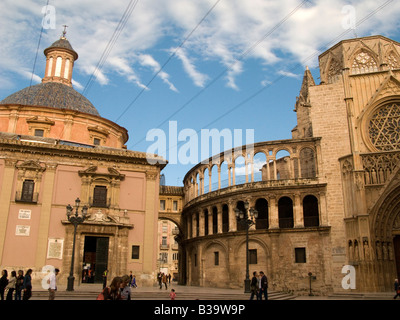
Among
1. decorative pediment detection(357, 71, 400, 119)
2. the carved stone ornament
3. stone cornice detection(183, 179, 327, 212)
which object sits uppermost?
decorative pediment detection(357, 71, 400, 119)

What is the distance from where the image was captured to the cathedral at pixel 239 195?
25.2m

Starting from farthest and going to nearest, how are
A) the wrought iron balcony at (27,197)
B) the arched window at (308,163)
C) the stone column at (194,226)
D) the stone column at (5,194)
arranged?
the stone column at (194,226), the arched window at (308,163), the wrought iron balcony at (27,197), the stone column at (5,194)

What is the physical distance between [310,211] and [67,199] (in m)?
17.9

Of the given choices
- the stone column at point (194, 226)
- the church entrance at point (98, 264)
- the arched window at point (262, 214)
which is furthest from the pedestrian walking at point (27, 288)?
the stone column at point (194, 226)

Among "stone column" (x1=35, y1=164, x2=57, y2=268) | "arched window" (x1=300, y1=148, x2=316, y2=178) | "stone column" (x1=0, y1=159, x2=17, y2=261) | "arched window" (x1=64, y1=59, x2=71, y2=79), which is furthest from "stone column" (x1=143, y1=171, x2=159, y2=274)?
"arched window" (x1=64, y1=59, x2=71, y2=79)

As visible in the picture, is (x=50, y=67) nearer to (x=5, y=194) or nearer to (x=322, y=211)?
(x=5, y=194)

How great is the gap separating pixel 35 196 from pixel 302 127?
2401 cm

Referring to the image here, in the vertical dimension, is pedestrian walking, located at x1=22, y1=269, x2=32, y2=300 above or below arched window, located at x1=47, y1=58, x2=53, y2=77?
below

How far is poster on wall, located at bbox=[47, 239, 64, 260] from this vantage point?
24.6 meters

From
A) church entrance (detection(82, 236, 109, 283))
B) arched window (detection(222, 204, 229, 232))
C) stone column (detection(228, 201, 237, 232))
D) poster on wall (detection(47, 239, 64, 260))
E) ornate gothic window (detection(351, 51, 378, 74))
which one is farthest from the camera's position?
arched window (detection(222, 204, 229, 232))

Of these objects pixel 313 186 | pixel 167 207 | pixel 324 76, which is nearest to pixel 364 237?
pixel 313 186

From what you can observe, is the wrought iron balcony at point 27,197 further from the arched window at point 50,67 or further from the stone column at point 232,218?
the arched window at point 50,67

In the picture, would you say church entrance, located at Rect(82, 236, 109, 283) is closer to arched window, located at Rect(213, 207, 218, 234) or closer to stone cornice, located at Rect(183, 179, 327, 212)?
stone cornice, located at Rect(183, 179, 327, 212)
